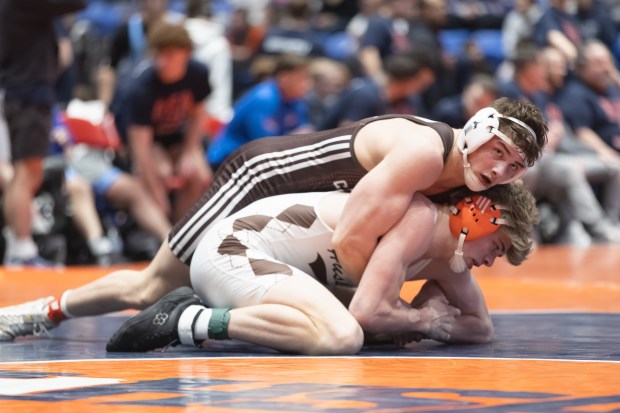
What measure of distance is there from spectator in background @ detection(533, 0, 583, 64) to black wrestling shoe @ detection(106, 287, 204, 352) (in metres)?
9.10

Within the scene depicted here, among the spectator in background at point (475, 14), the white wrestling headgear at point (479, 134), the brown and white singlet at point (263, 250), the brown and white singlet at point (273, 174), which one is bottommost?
the brown and white singlet at point (263, 250)

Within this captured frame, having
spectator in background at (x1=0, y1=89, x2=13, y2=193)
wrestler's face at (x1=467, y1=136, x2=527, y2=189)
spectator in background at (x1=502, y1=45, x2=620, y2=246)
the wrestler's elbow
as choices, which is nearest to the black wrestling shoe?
Result: the wrestler's elbow

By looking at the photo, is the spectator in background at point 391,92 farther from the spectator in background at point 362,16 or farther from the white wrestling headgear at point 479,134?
the white wrestling headgear at point 479,134

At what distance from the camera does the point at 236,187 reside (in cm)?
474

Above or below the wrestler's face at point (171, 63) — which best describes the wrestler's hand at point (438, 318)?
below

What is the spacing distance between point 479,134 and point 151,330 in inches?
48.9

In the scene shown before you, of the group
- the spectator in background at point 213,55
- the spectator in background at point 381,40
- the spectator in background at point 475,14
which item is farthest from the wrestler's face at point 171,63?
the spectator in background at point 475,14

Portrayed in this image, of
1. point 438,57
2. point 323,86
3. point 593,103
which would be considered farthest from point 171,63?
point 593,103

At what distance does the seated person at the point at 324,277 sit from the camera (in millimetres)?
4148

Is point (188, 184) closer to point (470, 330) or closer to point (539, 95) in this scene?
point (539, 95)

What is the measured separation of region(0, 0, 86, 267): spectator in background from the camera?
27.6 ft

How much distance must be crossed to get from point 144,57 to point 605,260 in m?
4.04

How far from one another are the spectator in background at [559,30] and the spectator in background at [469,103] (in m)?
1.77

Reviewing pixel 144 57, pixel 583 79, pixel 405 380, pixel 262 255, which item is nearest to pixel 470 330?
pixel 262 255
